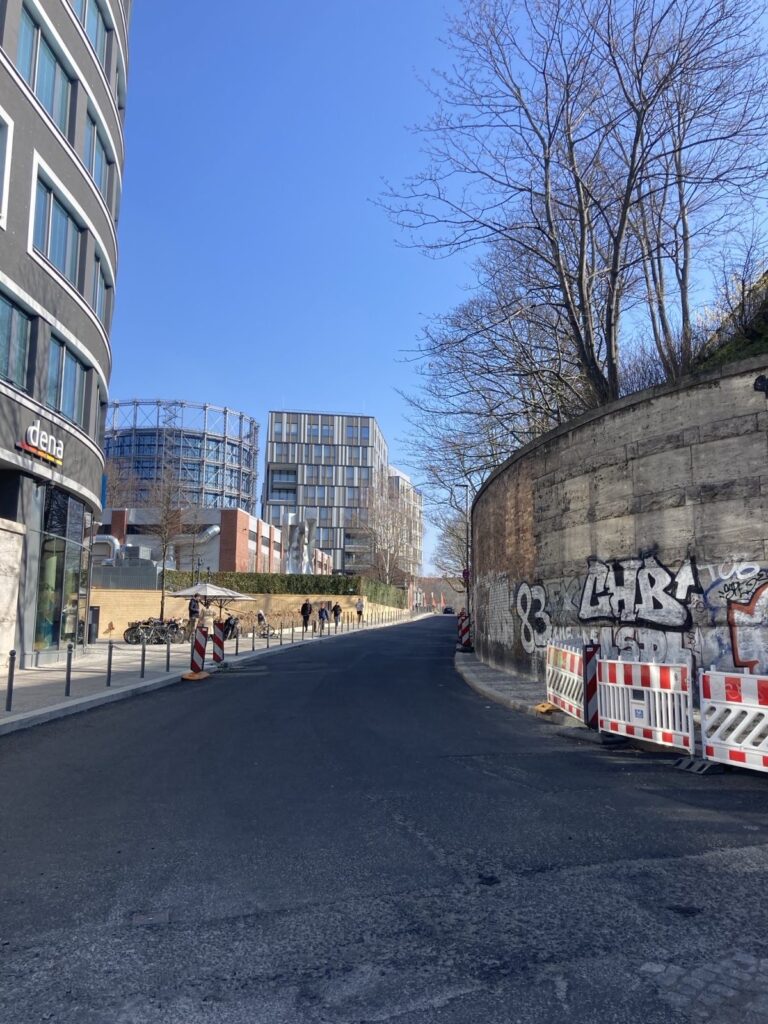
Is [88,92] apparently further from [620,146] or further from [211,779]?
[211,779]

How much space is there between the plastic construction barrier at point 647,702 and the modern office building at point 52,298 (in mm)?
13359

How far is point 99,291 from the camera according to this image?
23891 millimetres

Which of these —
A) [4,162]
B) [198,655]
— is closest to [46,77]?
[4,162]

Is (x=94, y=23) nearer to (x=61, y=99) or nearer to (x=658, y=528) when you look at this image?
(x=61, y=99)

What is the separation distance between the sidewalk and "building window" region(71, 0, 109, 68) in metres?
17.0

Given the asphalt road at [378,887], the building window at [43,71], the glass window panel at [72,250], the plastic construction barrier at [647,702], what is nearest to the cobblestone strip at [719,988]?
the asphalt road at [378,887]

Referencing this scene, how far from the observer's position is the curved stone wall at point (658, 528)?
11148 millimetres

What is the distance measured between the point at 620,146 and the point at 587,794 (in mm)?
14504

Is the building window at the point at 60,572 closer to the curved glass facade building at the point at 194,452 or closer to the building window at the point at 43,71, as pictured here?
the building window at the point at 43,71

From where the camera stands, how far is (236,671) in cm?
2108

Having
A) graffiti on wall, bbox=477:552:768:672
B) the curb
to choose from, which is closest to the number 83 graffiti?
graffiti on wall, bbox=477:552:768:672

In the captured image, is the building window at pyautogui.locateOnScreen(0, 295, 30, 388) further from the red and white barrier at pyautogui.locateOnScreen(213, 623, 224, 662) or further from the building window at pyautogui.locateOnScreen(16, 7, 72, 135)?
the red and white barrier at pyautogui.locateOnScreen(213, 623, 224, 662)

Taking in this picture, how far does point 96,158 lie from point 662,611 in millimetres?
20531

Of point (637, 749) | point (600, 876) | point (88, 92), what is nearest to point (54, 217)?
point (88, 92)
